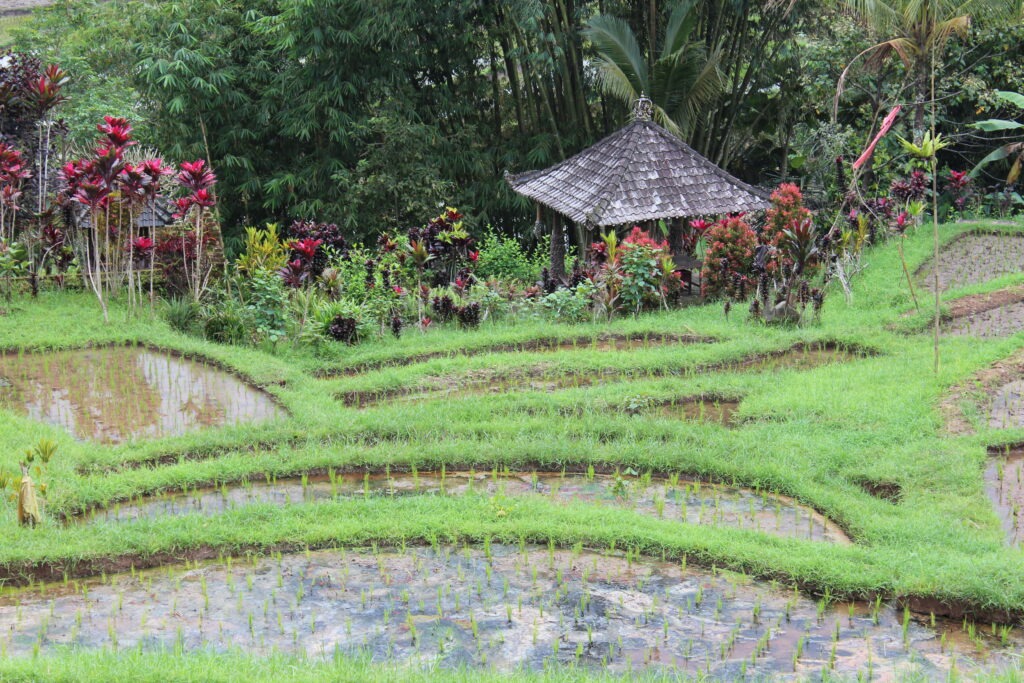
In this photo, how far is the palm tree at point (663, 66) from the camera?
48.3ft

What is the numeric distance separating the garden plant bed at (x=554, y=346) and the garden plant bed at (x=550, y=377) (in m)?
0.78

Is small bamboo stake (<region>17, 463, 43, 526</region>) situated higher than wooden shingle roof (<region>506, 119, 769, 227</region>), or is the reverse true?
wooden shingle roof (<region>506, 119, 769, 227</region>)

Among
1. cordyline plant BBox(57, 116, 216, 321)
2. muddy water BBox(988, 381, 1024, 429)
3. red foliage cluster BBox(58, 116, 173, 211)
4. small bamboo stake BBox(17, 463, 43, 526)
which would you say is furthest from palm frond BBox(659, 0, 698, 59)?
small bamboo stake BBox(17, 463, 43, 526)

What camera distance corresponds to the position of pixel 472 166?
1698 cm

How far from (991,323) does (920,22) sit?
5.21m

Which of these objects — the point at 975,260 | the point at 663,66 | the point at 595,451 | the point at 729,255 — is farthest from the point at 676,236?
the point at 595,451

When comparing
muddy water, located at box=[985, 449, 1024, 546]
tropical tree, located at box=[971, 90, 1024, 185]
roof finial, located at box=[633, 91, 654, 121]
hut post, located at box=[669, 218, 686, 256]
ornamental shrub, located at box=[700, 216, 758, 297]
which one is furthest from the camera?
tropical tree, located at box=[971, 90, 1024, 185]

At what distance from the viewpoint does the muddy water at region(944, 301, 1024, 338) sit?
1086 centimetres

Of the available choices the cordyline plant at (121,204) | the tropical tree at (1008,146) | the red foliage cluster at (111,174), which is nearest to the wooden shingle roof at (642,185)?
the cordyline plant at (121,204)

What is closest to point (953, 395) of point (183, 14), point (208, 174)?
point (208, 174)

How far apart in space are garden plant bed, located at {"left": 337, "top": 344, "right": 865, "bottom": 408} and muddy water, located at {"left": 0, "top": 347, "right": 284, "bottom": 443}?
926 millimetres

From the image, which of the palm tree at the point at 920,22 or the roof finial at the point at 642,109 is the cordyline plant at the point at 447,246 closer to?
the roof finial at the point at 642,109

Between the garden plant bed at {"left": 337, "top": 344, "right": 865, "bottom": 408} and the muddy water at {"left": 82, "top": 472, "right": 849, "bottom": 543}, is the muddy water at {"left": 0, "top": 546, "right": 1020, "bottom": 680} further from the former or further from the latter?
the garden plant bed at {"left": 337, "top": 344, "right": 865, "bottom": 408}

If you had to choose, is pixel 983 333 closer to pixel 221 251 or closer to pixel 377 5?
pixel 221 251
